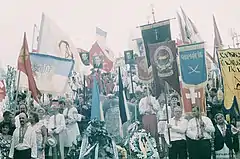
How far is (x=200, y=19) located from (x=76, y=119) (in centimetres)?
148

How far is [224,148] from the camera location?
4.50m

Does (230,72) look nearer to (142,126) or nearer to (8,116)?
(142,126)

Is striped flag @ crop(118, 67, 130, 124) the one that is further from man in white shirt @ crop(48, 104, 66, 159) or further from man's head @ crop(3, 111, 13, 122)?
man's head @ crop(3, 111, 13, 122)

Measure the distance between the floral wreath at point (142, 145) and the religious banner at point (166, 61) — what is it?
518mm

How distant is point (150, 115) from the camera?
4.63 m

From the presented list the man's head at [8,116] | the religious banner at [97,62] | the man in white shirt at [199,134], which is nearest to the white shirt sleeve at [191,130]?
the man in white shirt at [199,134]

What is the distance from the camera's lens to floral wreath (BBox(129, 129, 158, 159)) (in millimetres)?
4617

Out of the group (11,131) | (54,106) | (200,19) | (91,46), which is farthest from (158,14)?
(11,131)

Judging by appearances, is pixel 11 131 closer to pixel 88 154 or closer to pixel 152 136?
pixel 88 154

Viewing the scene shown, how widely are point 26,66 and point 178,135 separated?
5.18 ft

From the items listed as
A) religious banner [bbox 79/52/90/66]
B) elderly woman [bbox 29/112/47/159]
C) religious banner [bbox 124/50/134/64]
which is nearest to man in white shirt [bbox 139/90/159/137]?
religious banner [bbox 124/50/134/64]

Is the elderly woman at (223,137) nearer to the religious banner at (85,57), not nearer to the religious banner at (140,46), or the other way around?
the religious banner at (140,46)

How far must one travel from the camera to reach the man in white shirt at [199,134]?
4.52 metres

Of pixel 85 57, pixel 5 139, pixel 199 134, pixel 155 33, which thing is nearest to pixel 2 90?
pixel 5 139
